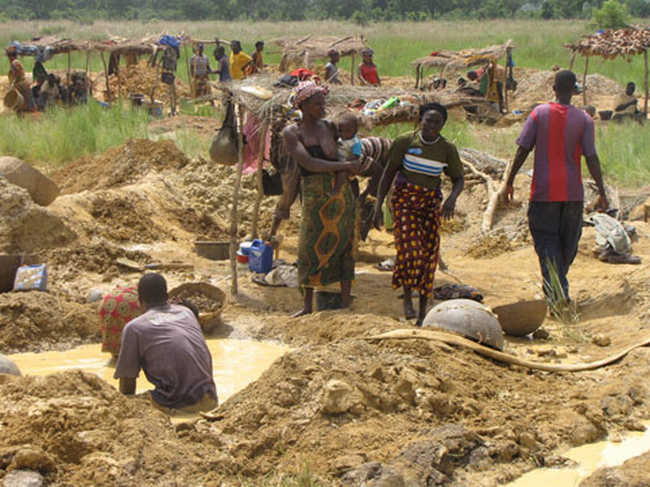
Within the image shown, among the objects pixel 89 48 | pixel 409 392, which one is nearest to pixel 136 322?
pixel 409 392

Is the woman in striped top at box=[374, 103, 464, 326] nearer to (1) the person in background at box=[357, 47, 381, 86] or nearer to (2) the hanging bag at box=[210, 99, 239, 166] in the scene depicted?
(2) the hanging bag at box=[210, 99, 239, 166]

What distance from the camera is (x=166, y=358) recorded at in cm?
426

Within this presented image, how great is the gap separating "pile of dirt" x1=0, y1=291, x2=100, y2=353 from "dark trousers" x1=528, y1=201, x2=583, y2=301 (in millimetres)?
3428

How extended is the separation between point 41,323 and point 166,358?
2.34 metres

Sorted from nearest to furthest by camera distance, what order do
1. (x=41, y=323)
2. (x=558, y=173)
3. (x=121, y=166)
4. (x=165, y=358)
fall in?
1. (x=165, y=358)
2. (x=558, y=173)
3. (x=41, y=323)
4. (x=121, y=166)

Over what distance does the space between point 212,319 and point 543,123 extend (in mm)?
2861

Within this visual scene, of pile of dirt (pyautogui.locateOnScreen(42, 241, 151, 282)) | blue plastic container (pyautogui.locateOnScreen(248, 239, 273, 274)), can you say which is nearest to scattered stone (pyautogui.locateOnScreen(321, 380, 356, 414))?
blue plastic container (pyautogui.locateOnScreen(248, 239, 273, 274))

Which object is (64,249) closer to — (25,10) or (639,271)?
(639,271)

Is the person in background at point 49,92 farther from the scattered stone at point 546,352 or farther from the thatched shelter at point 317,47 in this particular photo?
the scattered stone at point 546,352

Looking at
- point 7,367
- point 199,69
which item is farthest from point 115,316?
point 199,69

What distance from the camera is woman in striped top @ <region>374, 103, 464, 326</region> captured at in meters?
5.93

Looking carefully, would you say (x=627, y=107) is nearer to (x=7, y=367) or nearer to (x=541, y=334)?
(x=541, y=334)

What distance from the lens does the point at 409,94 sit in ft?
26.6

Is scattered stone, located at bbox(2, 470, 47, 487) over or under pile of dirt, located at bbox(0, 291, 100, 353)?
over
